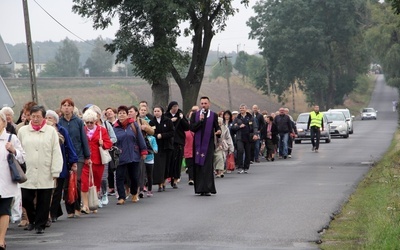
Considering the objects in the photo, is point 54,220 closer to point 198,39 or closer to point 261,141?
point 261,141

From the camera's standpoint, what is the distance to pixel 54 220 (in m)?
15.1

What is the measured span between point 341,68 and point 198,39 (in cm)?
6758

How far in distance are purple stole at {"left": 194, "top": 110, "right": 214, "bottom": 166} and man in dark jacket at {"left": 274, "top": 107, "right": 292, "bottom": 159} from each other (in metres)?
15.8

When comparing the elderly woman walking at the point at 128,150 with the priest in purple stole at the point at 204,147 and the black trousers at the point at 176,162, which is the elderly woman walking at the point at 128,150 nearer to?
the priest in purple stole at the point at 204,147

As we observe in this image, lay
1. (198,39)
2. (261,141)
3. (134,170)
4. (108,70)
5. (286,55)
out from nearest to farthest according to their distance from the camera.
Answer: (134,170)
(261,141)
(198,39)
(286,55)
(108,70)

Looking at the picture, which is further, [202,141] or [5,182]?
[202,141]

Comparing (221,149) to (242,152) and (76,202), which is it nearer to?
(242,152)

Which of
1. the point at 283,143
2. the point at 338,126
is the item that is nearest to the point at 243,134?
the point at 283,143

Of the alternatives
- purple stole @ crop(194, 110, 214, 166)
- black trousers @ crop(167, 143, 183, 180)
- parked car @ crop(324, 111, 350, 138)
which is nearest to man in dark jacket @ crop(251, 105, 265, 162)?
black trousers @ crop(167, 143, 183, 180)

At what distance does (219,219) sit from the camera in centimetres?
1467

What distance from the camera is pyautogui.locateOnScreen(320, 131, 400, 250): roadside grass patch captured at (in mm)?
11492

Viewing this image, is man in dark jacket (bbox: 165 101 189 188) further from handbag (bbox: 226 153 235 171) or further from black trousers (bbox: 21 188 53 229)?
black trousers (bbox: 21 188 53 229)

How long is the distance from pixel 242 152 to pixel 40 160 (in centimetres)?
1543

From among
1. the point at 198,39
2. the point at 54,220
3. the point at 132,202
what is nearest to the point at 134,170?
the point at 132,202
